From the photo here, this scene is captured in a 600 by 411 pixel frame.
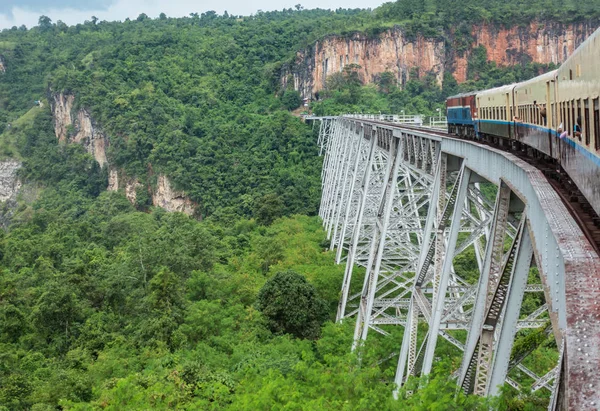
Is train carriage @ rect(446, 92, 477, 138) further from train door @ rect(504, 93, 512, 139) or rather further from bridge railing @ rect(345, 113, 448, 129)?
bridge railing @ rect(345, 113, 448, 129)

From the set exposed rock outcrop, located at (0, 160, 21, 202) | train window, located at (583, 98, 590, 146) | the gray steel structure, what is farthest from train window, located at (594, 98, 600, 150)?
exposed rock outcrop, located at (0, 160, 21, 202)

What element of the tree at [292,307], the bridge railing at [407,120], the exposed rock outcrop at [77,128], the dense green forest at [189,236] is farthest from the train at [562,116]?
the exposed rock outcrop at [77,128]

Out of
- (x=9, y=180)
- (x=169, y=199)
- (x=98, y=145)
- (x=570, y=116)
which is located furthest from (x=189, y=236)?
(x=9, y=180)

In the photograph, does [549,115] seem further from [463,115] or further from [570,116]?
[463,115]

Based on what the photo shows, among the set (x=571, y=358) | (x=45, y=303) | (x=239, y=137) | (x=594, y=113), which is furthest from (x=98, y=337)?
(x=239, y=137)

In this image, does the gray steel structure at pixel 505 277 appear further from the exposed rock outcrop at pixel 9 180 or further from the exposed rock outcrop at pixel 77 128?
the exposed rock outcrop at pixel 9 180
